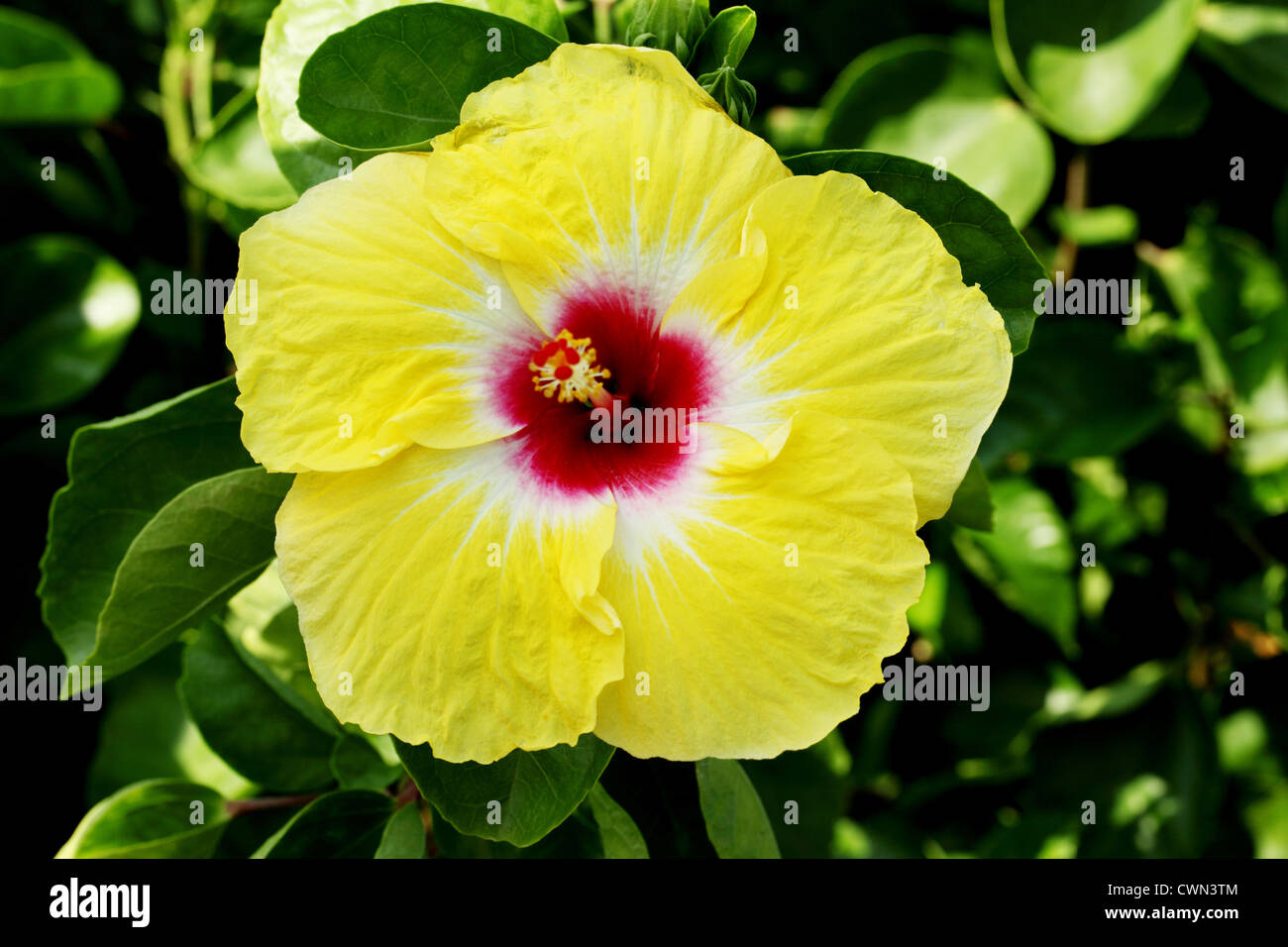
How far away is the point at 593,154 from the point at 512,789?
825 millimetres

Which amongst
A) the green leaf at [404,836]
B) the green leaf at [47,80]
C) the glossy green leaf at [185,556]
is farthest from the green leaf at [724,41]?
the green leaf at [47,80]

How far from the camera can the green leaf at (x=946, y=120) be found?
2.13m

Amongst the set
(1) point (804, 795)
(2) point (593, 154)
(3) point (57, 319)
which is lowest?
(1) point (804, 795)

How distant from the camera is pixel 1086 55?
2.08 meters

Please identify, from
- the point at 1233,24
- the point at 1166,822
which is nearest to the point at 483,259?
the point at 1233,24

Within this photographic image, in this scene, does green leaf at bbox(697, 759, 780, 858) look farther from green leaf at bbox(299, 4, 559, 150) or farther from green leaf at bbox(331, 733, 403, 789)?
green leaf at bbox(299, 4, 559, 150)

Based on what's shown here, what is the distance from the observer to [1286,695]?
2.39 metres

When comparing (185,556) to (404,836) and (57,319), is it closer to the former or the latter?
(404,836)

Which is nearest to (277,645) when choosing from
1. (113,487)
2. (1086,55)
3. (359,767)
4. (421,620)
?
(359,767)

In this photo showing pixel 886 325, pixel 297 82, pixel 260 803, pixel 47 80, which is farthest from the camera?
pixel 47 80

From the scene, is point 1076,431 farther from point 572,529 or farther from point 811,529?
point 572,529

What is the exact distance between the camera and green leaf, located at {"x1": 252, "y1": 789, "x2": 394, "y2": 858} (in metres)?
1.60

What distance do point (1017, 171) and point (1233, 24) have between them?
1.85ft

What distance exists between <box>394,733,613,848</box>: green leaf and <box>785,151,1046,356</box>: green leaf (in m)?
0.78
